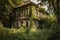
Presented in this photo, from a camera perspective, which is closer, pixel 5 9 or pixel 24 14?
pixel 5 9

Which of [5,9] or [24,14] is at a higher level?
[5,9]

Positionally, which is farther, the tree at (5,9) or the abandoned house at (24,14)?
the abandoned house at (24,14)

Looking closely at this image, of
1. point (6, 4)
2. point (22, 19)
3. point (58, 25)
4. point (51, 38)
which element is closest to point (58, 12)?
point (58, 25)

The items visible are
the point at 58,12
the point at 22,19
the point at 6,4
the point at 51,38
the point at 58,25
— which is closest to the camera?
the point at 51,38

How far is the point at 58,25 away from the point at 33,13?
11583 mm

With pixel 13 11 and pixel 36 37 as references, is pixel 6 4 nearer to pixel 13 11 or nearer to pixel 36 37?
pixel 13 11

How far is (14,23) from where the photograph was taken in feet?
118

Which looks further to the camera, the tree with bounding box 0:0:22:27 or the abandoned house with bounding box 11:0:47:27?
the abandoned house with bounding box 11:0:47:27

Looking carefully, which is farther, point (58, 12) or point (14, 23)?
point (14, 23)

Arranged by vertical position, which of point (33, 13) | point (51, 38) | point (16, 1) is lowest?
point (51, 38)

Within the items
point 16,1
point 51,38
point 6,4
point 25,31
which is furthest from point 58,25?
point 16,1

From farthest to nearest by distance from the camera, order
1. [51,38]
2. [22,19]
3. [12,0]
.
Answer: [22,19], [12,0], [51,38]

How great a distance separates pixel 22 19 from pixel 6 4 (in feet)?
19.1

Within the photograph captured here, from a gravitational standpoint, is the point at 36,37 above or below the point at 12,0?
below
